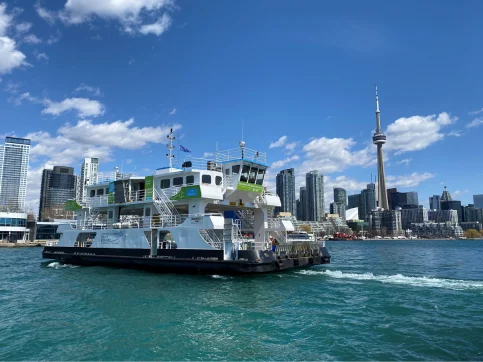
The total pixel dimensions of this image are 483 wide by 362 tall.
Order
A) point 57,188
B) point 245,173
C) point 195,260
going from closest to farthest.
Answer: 1. point 195,260
2. point 245,173
3. point 57,188

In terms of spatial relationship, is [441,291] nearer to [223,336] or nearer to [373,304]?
[373,304]

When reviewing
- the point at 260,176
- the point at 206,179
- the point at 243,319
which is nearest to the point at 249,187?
the point at 260,176

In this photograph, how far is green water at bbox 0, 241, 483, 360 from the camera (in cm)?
874

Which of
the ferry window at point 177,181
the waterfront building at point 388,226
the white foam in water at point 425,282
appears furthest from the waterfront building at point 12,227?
the waterfront building at point 388,226

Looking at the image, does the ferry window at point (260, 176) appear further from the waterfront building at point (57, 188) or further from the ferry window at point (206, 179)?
the waterfront building at point (57, 188)

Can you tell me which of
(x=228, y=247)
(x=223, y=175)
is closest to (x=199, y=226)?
(x=228, y=247)

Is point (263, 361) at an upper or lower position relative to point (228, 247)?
lower

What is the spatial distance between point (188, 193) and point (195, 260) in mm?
4179

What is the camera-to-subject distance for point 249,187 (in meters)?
22.4

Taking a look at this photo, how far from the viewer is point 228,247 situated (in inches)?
774

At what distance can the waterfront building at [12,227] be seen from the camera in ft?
269

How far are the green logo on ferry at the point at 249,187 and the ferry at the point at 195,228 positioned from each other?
63 mm

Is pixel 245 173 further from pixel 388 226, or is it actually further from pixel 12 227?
pixel 388 226

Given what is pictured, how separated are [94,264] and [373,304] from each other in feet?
65.0
